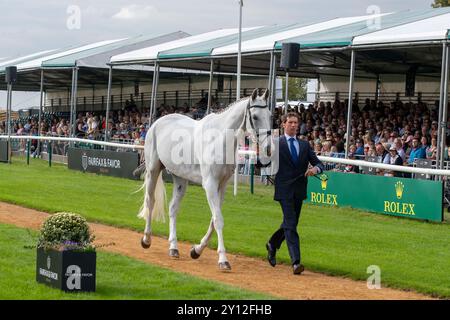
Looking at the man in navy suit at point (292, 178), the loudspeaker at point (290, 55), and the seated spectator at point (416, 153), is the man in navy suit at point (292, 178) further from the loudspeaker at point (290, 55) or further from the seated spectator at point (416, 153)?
the loudspeaker at point (290, 55)

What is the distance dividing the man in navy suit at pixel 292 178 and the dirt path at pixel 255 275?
0.41 meters

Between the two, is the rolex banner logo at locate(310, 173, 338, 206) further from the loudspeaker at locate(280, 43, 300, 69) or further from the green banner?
the loudspeaker at locate(280, 43, 300, 69)

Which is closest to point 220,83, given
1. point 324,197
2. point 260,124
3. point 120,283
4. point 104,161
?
point 104,161

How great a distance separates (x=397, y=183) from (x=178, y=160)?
6.85 meters

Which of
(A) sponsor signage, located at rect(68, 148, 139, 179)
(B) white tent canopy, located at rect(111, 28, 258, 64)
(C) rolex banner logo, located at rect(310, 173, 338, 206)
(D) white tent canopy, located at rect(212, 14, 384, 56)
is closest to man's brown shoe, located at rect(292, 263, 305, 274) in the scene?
(C) rolex banner logo, located at rect(310, 173, 338, 206)

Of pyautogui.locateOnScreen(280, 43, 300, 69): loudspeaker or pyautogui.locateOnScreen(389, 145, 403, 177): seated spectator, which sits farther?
pyautogui.locateOnScreen(280, 43, 300, 69): loudspeaker

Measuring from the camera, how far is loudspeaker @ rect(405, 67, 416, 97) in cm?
3012

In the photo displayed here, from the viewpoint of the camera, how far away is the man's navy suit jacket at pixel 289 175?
10.4 meters

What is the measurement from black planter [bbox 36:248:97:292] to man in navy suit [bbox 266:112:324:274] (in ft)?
9.23

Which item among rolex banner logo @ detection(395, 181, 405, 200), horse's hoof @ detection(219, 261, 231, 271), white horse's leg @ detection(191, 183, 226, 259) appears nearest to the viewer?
horse's hoof @ detection(219, 261, 231, 271)

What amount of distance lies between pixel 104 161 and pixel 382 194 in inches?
446

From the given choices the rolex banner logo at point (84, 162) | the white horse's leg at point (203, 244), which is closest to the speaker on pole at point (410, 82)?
the rolex banner logo at point (84, 162)

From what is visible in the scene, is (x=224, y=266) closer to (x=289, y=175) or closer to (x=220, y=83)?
(x=289, y=175)
